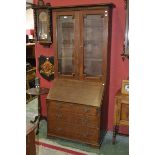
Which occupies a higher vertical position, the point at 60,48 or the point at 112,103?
the point at 60,48

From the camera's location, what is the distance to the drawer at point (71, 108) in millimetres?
2822

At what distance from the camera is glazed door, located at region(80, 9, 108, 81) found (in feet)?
9.44

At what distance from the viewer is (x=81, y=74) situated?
121 inches

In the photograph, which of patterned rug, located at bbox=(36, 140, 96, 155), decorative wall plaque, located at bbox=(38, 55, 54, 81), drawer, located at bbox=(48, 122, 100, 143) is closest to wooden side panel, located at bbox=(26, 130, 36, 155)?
patterned rug, located at bbox=(36, 140, 96, 155)

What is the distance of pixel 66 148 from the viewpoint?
2.96 m

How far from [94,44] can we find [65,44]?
46 centimetres

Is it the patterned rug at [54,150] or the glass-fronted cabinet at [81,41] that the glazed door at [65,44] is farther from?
the patterned rug at [54,150]

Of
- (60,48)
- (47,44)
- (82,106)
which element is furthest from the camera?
(47,44)

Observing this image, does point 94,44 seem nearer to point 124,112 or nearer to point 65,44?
point 65,44
